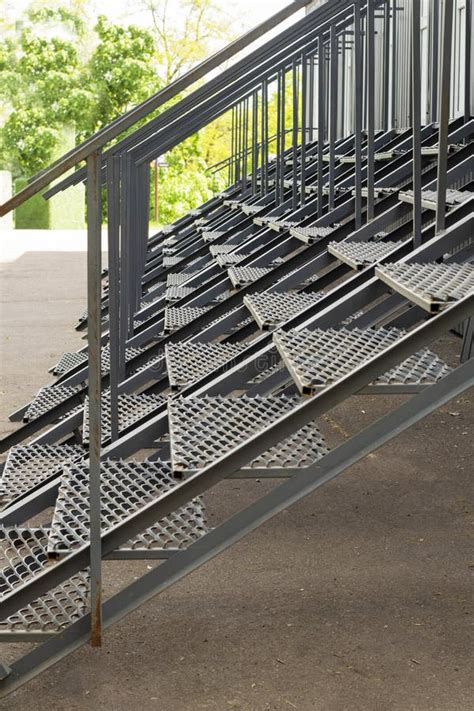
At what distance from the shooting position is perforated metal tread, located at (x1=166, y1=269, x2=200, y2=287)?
303 inches

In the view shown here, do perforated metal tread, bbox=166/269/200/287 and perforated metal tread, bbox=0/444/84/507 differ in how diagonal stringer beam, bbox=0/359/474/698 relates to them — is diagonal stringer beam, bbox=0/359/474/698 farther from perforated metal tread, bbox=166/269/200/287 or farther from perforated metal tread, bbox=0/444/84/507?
perforated metal tread, bbox=166/269/200/287

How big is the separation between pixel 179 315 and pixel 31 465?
1665 millimetres

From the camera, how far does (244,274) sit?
20.0 feet

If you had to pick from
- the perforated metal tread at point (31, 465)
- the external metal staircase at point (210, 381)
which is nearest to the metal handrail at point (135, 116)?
the external metal staircase at point (210, 381)

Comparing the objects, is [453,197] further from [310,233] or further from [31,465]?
[31,465]

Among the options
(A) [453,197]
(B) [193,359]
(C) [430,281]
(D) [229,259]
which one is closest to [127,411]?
(B) [193,359]

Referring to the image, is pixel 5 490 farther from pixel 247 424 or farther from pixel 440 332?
pixel 440 332

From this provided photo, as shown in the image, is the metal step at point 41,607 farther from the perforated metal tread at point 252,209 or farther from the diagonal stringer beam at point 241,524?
the perforated metal tread at point 252,209

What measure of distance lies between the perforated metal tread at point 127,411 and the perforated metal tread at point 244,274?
96 cm

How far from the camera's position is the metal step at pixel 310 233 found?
5820mm

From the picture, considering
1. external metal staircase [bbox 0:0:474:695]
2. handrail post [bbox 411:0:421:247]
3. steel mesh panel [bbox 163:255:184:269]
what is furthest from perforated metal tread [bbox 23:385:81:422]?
steel mesh panel [bbox 163:255:184:269]

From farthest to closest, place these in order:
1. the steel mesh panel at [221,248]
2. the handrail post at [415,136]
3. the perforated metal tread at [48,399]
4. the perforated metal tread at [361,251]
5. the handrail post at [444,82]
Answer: the steel mesh panel at [221,248] → the perforated metal tread at [48,399] → the perforated metal tread at [361,251] → the handrail post at [415,136] → the handrail post at [444,82]

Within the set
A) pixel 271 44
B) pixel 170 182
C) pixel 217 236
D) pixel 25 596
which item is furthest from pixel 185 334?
pixel 170 182

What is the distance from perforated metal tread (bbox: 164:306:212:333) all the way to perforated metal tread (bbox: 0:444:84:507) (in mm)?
1061
